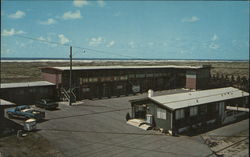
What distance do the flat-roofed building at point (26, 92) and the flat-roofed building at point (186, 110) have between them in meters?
19.6

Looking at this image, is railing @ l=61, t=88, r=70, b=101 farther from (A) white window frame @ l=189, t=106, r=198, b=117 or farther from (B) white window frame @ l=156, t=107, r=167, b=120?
(A) white window frame @ l=189, t=106, r=198, b=117

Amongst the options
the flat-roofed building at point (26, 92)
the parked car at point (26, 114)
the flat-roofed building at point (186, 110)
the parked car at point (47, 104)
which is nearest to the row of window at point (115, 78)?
the flat-roofed building at point (26, 92)

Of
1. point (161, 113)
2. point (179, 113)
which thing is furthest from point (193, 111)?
point (161, 113)

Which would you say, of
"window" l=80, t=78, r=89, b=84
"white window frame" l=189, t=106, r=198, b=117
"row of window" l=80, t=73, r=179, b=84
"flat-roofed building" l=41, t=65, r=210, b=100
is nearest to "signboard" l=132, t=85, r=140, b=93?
"flat-roofed building" l=41, t=65, r=210, b=100

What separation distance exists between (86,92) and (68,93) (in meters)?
4.31

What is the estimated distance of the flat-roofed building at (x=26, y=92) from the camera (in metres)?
38.6

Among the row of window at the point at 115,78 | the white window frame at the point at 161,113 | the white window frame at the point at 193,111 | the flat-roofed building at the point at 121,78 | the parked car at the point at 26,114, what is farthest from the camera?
the row of window at the point at 115,78

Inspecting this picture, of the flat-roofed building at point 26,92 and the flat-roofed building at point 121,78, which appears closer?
the flat-roofed building at point 26,92

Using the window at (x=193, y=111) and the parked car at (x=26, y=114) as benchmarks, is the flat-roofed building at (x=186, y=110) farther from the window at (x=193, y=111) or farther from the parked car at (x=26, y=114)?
the parked car at (x=26, y=114)

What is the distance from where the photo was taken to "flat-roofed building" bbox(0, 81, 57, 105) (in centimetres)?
3862

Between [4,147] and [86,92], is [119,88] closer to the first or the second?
[86,92]

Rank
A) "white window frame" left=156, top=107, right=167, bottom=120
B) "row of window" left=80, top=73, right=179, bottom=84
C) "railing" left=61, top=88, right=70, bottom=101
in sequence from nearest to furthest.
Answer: "white window frame" left=156, top=107, right=167, bottom=120 → "railing" left=61, top=88, right=70, bottom=101 → "row of window" left=80, top=73, right=179, bottom=84

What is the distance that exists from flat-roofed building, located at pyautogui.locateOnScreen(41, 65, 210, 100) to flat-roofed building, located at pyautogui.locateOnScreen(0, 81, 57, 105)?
2074 millimetres

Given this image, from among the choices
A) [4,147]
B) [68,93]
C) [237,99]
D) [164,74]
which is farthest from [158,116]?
[164,74]
